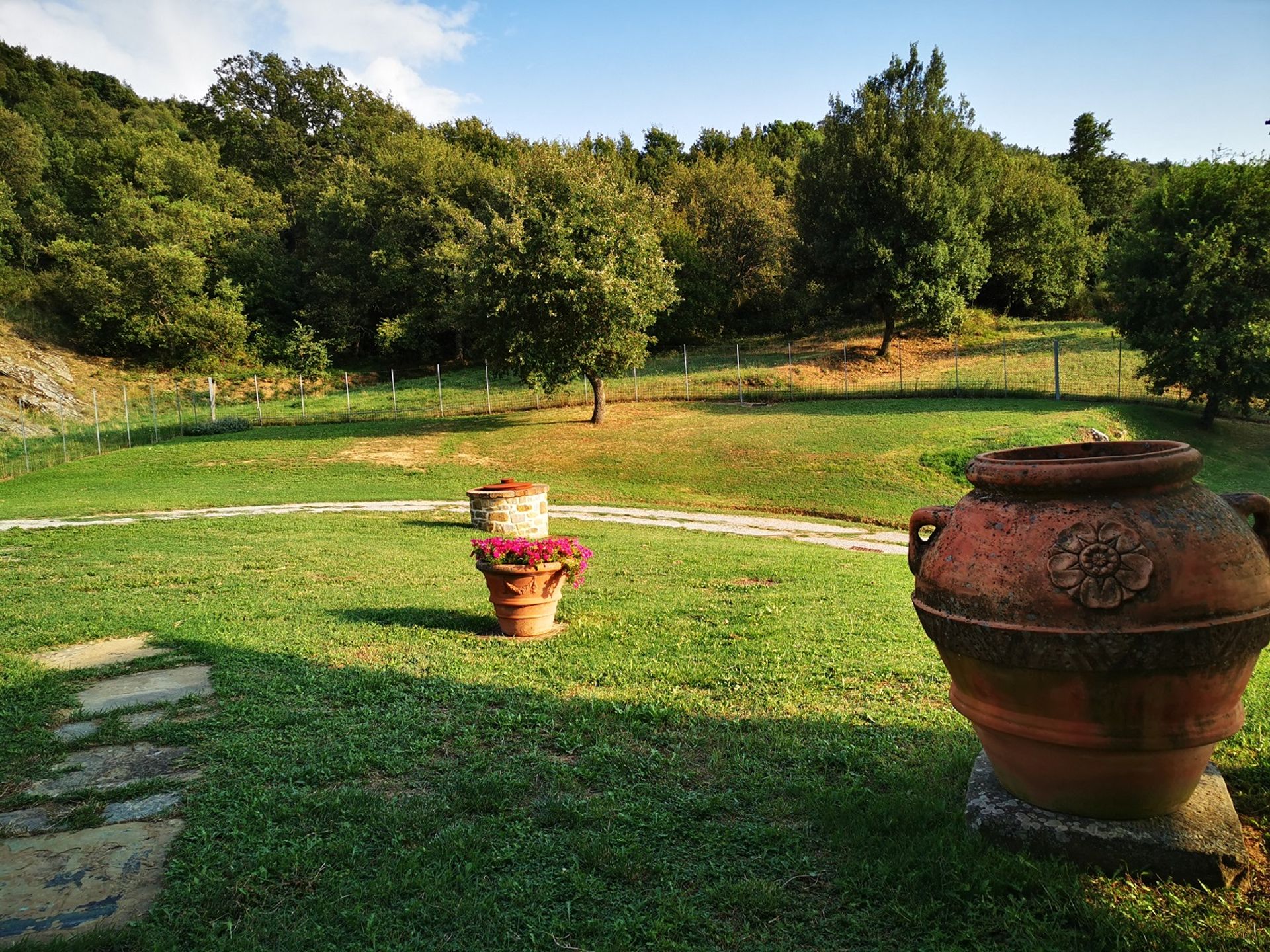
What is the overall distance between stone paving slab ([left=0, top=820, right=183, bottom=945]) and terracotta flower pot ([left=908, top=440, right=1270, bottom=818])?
2.91 meters

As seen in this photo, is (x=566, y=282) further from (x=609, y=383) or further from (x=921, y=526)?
(x=921, y=526)

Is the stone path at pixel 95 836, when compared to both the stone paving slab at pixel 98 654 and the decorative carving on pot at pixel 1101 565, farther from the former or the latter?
the decorative carving on pot at pixel 1101 565

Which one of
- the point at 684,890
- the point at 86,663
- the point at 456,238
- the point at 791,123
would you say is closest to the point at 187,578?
the point at 86,663

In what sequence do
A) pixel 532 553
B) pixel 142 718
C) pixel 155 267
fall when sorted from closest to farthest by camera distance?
pixel 142 718, pixel 532 553, pixel 155 267

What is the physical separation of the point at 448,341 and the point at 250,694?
4150 centimetres

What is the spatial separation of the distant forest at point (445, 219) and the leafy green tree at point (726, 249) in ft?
0.50

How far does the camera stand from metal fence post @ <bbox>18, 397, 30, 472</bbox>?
21000 mm

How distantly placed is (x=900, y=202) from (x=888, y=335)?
5382 millimetres

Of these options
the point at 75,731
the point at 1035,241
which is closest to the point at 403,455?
the point at 75,731

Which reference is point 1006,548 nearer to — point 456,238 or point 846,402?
point 846,402

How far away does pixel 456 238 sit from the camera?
4062cm

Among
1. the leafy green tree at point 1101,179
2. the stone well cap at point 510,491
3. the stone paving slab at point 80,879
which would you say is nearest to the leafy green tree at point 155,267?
the stone well cap at point 510,491

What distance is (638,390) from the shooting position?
1174 inches

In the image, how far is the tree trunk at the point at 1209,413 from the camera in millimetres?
20750
